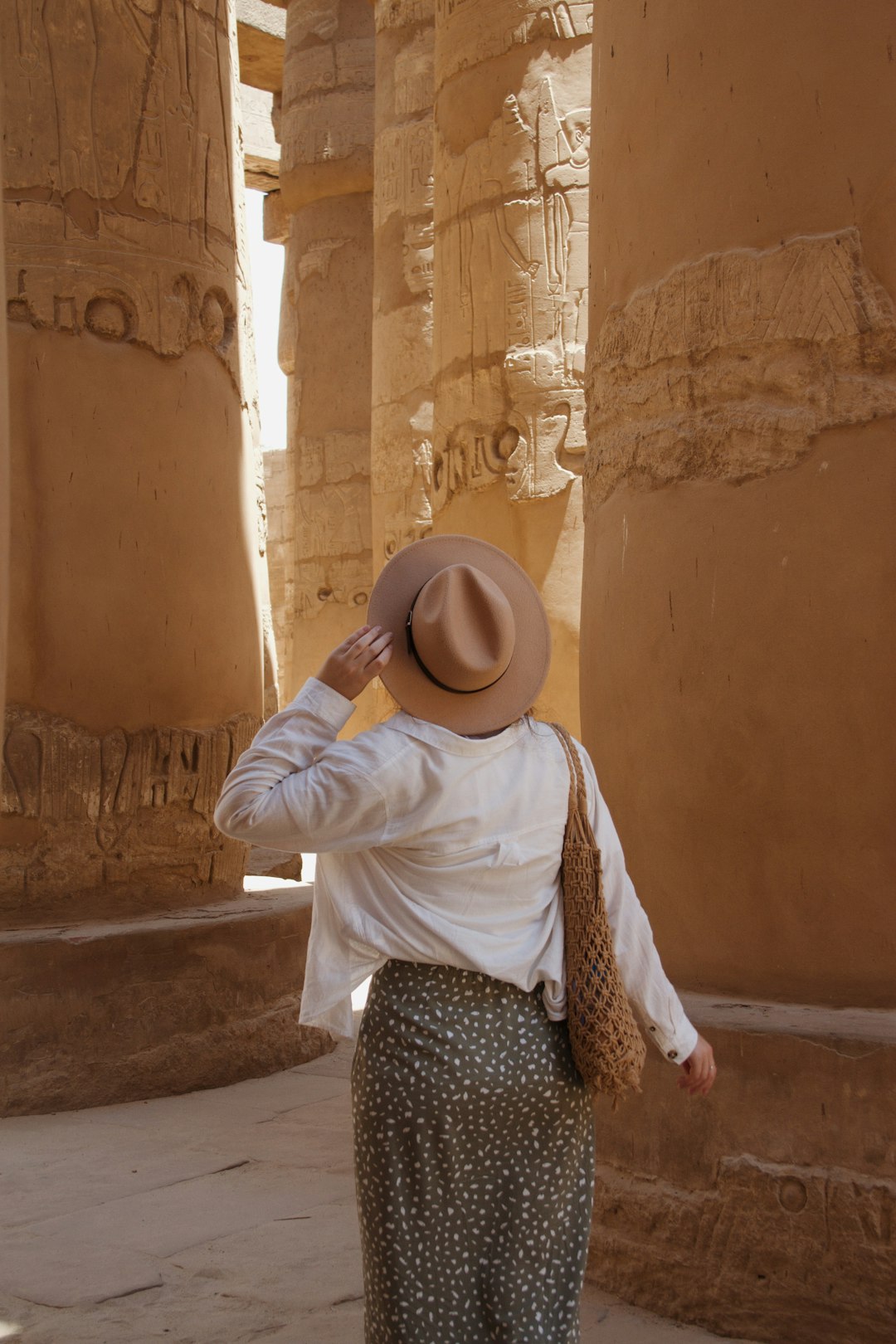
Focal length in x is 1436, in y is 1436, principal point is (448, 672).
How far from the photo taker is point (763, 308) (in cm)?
325

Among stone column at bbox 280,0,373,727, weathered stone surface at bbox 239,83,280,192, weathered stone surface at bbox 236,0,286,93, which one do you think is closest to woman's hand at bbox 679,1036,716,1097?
stone column at bbox 280,0,373,727

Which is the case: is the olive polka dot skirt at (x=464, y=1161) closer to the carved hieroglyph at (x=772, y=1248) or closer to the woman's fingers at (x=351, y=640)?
the woman's fingers at (x=351, y=640)

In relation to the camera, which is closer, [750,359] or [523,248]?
[750,359]

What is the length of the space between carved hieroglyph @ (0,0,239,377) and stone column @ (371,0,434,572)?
418 cm

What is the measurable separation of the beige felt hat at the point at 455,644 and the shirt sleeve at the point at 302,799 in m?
0.16

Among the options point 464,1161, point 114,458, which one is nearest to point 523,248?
point 114,458

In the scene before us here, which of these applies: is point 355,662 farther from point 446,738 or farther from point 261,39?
point 261,39

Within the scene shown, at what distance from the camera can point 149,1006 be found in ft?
17.2

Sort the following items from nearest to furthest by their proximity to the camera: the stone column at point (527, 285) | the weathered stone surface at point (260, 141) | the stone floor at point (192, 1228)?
1. the stone floor at point (192, 1228)
2. the stone column at point (527, 285)
3. the weathered stone surface at point (260, 141)

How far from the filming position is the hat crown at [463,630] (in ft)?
7.64

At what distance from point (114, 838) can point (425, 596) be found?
3.39m

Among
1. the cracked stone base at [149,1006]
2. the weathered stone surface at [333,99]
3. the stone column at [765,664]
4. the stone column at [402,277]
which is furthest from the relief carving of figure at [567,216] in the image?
the weathered stone surface at [333,99]

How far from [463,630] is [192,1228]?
234 cm

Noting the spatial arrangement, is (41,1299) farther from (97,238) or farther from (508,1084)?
(97,238)
